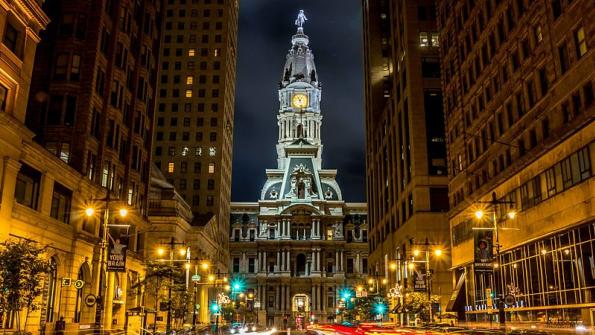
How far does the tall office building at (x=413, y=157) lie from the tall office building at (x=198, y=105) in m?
35.3

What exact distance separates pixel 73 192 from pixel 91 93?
347 inches

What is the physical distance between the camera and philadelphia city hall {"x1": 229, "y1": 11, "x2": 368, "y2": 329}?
462 ft

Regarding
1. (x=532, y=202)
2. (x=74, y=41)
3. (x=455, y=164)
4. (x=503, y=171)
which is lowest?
(x=532, y=202)

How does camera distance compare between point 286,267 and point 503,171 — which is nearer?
point 503,171

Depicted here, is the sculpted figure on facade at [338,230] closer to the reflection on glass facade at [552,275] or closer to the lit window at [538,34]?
the reflection on glass facade at [552,275]

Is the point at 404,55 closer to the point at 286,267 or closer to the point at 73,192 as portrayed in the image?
the point at 73,192

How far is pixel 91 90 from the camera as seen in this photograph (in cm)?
4822

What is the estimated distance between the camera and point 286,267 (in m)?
142

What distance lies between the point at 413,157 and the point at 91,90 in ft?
140

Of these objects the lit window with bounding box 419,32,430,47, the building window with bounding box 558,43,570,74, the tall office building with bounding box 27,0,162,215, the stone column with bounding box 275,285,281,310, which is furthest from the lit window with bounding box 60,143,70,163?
the stone column with bounding box 275,285,281,310

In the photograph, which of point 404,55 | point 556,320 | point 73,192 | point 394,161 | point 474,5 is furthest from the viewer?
point 394,161

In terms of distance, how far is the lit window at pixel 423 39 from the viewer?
80188 mm

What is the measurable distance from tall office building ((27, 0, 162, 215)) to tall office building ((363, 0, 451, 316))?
105 feet

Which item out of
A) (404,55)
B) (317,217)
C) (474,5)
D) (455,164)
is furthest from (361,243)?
(474,5)
